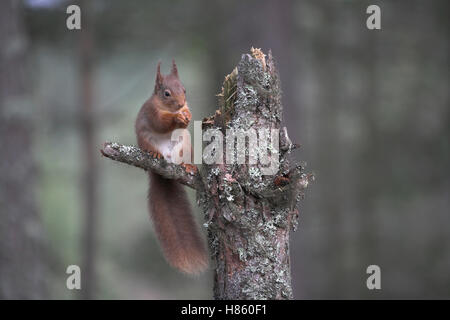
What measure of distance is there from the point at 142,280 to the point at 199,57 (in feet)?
15.8

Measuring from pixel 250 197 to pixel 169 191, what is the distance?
2.24 ft

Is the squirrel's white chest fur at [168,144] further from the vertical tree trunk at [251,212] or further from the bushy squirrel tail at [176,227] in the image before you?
the vertical tree trunk at [251,212]

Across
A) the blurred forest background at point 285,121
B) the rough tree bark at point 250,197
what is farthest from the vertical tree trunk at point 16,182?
the rough tree bark at point 250,197

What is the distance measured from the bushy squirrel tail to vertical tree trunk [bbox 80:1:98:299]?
3662mm

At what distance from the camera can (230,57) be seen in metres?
5.79

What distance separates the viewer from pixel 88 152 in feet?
20.6

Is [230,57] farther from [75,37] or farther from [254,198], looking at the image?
[254,198]

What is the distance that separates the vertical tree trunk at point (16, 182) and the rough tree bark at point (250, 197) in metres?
2.94

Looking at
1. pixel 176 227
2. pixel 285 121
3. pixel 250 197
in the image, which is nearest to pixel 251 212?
pixel 250 197

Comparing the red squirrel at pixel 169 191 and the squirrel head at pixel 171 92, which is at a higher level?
the squirrel head at pixel 171 92

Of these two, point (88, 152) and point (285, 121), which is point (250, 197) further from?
point (88, 152)

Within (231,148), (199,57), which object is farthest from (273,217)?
(199,57)

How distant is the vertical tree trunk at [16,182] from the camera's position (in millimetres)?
4711
